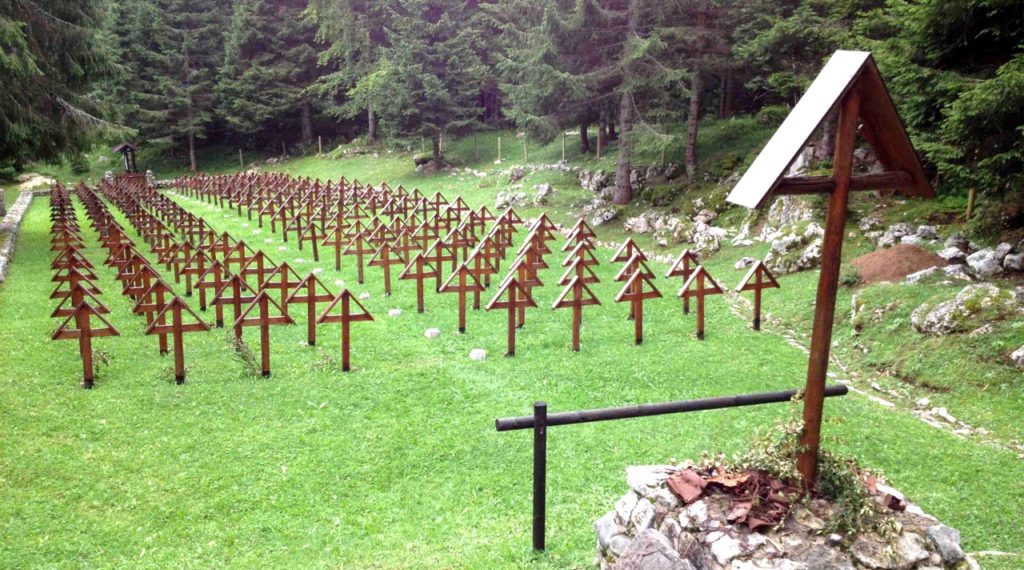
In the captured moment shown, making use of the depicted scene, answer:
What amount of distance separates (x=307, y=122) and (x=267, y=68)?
412cm

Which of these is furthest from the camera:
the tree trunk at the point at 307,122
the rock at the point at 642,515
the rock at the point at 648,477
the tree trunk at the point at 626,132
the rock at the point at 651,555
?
the tree trunk at the point at 307,122

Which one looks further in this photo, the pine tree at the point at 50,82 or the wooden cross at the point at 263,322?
the pine tree at the point at 50,82

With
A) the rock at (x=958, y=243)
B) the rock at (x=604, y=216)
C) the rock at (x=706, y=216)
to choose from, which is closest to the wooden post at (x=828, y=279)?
the rock at (x=958, y=243)

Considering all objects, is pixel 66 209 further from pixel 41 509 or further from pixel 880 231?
pixel 880 231

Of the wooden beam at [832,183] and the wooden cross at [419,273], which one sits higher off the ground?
the wooden beam at [832,183]

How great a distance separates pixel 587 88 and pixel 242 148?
33.9m

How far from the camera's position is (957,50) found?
10531 millimetres

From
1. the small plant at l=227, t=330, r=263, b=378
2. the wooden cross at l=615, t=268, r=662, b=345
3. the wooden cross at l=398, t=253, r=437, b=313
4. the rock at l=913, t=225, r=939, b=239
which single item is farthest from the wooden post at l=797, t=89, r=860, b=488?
the rock at l=913, t=225, r=939, b=239

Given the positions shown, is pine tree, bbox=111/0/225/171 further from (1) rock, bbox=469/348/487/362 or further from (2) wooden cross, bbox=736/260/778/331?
(2) wooden cross, bbox=736/260/778/331

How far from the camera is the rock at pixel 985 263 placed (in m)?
10.7

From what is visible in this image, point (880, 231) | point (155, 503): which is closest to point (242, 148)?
point (880, 231)

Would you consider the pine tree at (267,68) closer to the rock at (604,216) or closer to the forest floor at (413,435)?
the rock at (604,216)

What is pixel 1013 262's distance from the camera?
1051 cm

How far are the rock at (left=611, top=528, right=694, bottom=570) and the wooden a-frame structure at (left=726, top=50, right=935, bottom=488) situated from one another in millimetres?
905
